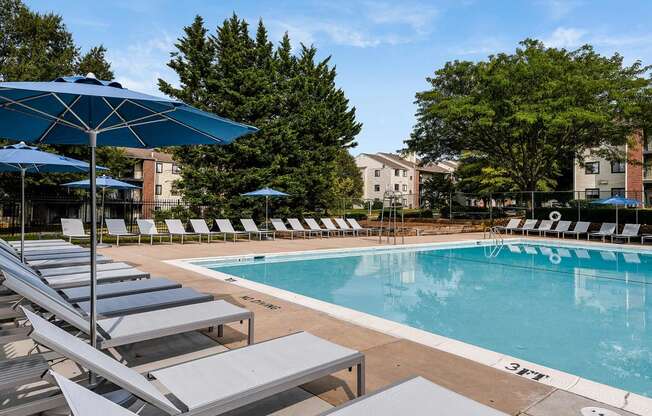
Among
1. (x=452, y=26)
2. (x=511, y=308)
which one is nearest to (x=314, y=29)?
(x=452, y=26)

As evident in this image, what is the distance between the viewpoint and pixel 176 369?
280 centimetres

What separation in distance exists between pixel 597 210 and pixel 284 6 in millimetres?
19231

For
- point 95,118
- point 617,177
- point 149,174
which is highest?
point 149,174

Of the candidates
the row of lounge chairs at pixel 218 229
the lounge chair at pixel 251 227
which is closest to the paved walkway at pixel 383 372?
the row of lounge chairs at pixel 218 229

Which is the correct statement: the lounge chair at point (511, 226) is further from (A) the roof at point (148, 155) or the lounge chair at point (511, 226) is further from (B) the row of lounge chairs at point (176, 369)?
(A) the roof at point (148, 155)

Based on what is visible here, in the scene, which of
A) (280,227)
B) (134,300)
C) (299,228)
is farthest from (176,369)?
(299,228)

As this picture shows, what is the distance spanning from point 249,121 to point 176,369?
17514 millimetres

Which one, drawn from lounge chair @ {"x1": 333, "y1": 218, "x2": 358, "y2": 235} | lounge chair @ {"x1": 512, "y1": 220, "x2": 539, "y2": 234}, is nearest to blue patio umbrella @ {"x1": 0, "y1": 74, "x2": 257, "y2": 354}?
lounge chair @ {"x1": 333, "y1": 218, "x2": 358, "y2": 235}

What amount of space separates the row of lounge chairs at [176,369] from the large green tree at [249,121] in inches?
571

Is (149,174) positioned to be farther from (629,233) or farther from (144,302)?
(144,302)

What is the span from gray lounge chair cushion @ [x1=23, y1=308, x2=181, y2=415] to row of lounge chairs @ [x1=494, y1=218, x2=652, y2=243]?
820 inches

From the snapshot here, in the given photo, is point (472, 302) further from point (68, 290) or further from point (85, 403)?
point (85, 403)

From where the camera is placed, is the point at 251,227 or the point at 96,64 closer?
the point at 251,227

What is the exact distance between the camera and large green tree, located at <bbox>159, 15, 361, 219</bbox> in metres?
18.6
